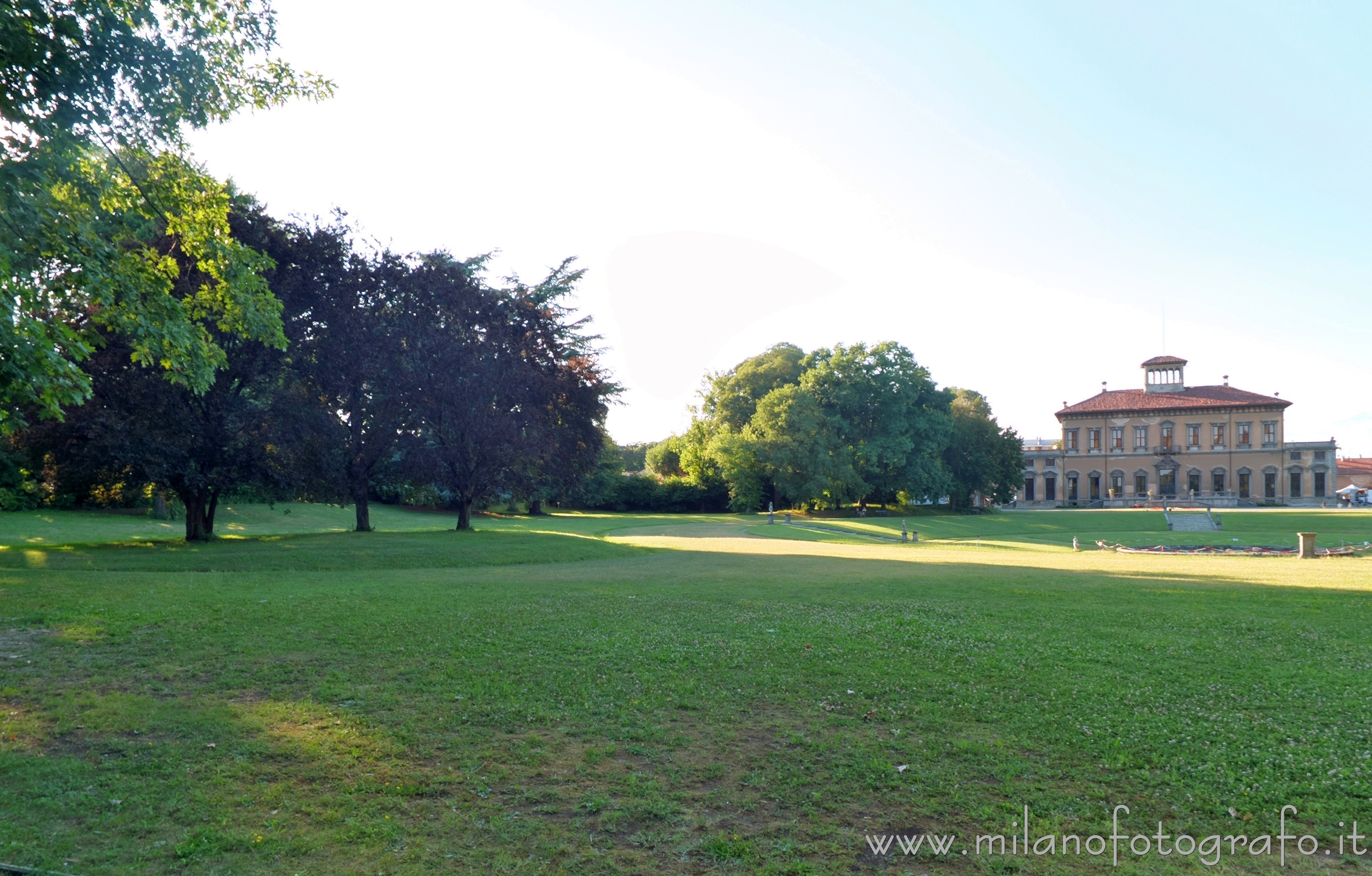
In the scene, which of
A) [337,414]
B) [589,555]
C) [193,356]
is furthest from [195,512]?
[193,356]

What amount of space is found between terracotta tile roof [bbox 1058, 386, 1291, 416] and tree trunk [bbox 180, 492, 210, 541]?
9186 centimetres

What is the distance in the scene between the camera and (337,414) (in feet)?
96.4

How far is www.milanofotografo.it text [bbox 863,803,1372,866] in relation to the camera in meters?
4.34

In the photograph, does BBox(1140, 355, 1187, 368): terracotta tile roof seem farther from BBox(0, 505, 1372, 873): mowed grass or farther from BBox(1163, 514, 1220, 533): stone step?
BBox(0, 505, 1372, 873): mowed grass

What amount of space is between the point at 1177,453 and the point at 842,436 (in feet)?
162

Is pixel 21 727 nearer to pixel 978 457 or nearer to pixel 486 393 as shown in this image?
pixel 486 393

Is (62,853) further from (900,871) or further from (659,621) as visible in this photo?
(659,621)

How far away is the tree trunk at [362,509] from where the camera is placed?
3027cm

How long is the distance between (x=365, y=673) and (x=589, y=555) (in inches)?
748

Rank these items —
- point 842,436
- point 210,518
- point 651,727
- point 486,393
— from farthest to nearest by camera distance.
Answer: point 842,436, point 486,393, point 210,518, point 651,727

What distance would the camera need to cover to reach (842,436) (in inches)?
2547

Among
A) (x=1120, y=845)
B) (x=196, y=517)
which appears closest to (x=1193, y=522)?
(x=196, y=517)

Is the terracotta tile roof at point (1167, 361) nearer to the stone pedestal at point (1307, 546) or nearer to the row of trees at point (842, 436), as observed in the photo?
the row of trees at point (842, 436)

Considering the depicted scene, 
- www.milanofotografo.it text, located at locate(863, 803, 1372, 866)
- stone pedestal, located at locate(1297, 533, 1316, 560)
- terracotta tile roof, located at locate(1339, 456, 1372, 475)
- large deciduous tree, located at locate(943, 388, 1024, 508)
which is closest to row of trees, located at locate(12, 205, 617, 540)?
www.milanofotografo.it text, located at locate(863, 803, 1372, 866)
